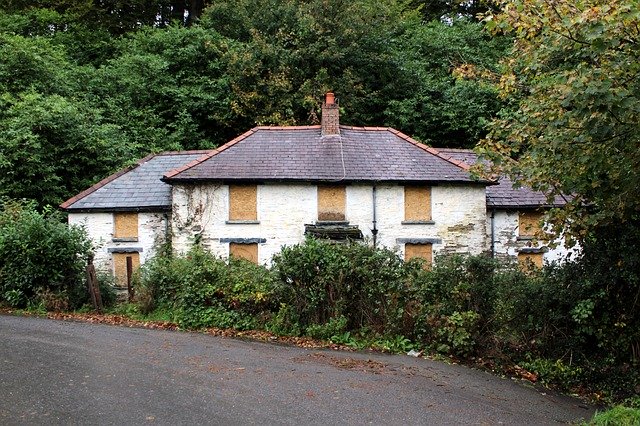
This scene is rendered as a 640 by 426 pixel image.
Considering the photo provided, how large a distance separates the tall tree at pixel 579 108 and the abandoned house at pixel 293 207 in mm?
10222

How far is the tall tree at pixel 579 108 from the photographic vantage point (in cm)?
639

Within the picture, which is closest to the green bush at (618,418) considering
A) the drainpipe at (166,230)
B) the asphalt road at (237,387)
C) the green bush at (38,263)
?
the asphalt road at (237,387)

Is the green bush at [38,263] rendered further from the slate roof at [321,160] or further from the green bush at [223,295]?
the slate roof at [321,160]

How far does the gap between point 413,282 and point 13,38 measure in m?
22.9

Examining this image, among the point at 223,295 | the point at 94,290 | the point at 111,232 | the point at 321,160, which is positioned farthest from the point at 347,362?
the point at 111,232

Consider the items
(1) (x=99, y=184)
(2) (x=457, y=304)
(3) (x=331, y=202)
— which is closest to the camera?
(2) (x=457, y=304)

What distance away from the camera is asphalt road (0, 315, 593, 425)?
627cm

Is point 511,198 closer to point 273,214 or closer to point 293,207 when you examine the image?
point 293,207

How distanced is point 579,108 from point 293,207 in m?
13.8

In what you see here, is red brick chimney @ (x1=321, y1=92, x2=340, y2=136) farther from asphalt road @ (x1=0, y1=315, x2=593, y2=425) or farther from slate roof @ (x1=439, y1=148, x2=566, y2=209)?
asphalt road @ (x1=0, y1=315, x2=593, y2=425)

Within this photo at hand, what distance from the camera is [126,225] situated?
20094 millimetres

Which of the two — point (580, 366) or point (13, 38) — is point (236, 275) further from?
point (13, 38)

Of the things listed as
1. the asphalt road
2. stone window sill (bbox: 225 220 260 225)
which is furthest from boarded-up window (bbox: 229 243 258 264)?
the asphalt road

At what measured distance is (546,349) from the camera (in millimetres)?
9664
